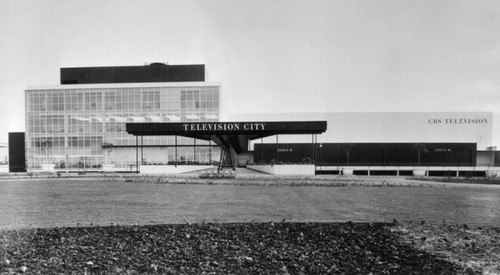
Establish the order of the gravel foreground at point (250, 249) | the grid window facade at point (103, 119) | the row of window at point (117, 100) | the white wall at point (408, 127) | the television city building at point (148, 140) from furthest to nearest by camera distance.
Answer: the white wall at point (408, 127) < the row of window at point (117, 100) < the grid window facade at point (103, 119) < the television city building at point (148, 140) < the gravel foreground at point (250, 249)

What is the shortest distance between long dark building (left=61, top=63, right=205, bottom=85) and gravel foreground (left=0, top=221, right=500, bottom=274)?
181 ft

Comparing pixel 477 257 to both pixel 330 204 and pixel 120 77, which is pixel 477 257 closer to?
pixel 330 204

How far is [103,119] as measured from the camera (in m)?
55.3

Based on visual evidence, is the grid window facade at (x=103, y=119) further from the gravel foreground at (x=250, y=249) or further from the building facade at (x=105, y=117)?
the gravel foreground at (x=250, y=249)

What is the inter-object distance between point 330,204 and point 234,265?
685 cm

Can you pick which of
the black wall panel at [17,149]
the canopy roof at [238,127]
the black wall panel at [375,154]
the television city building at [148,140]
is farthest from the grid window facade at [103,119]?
the canopy roof at [238,127]

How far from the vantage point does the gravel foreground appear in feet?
17.2

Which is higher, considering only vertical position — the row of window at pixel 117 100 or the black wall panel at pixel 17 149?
the row of window at pixel 117 100

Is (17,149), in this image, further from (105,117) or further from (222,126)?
(222,126)

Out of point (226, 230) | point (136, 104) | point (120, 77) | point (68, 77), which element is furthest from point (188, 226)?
point (68, 77)

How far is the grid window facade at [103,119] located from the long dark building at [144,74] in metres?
5.38

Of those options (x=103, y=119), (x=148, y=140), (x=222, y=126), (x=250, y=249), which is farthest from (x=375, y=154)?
(x=250, y=249)

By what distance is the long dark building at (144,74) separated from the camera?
6069 centimetres

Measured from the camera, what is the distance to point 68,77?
6322 centimetres
